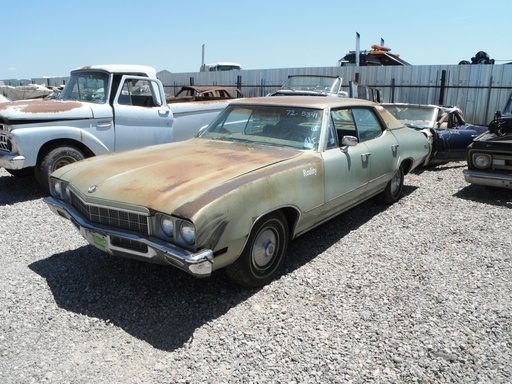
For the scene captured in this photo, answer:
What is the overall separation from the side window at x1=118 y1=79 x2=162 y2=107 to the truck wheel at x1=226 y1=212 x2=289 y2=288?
14.8ft

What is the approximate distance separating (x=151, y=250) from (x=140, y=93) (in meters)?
4.99

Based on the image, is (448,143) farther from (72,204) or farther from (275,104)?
(72,204)

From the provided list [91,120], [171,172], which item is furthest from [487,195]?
[91,120]

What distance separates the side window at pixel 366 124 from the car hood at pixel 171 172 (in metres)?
1.27

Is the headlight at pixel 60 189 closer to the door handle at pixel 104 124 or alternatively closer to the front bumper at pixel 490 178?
the door handle at pixel 104 124

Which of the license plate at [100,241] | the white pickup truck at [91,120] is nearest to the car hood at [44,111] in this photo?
the white pickup truck at [91,120]

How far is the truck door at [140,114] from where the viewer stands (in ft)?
22.9

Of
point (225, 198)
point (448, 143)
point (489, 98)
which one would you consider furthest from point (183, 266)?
point (489, 98)

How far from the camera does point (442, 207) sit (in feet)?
20.0

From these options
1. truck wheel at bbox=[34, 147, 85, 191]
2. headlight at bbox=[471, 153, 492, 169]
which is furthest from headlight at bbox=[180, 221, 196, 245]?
headlight at bbox=[471, 153, 492, 169]

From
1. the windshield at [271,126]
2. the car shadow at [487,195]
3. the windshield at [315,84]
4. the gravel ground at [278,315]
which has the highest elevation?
the windshield at [315,84]

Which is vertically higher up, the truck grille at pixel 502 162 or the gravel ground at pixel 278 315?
the truck grille at pixel 502 162

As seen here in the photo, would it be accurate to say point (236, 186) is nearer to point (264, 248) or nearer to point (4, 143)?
point (264, 248)

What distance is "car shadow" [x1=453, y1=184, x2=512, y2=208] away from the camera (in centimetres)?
638
